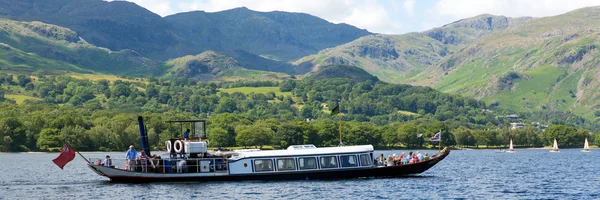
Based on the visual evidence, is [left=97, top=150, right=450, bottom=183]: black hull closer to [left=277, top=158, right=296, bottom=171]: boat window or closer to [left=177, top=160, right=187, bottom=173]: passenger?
[left=277, top=158, right=296, bottom=171]: boat window

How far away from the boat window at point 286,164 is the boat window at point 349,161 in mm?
5438

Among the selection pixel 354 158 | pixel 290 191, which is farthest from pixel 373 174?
pixel 290 191

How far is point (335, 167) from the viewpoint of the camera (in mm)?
90000

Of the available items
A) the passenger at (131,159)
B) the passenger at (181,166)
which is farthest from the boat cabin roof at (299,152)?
the passenger at (131,159)

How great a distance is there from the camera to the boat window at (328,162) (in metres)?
89.6

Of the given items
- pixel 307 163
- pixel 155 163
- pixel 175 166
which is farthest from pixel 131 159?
pixel 307 163

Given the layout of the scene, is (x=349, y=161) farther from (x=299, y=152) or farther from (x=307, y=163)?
(x=299, y=152)

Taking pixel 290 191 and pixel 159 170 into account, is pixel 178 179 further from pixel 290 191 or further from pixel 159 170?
pixel 290 191

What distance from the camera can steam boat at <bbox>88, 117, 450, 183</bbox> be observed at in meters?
87.2

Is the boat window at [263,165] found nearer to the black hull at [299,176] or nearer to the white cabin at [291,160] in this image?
the white cabin at [291,160]

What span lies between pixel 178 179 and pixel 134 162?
517 cm

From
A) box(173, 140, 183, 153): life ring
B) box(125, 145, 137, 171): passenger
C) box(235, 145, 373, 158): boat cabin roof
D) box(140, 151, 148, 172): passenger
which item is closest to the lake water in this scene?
box(140, 151, 148, 172): passenger

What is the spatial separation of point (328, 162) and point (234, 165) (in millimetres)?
10285

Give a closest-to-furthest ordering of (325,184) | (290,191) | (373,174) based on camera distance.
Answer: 1. (290,191)
2. (325,184)
3. (373,174)
